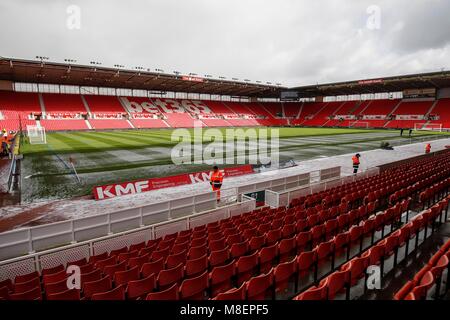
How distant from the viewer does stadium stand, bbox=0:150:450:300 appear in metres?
4.02

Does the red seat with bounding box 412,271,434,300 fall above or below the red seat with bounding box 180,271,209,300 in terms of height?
above

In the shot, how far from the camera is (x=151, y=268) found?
15.7ft

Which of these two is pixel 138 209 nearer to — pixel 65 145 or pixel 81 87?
pixel 65 145

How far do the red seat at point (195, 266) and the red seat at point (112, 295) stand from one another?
1.26m

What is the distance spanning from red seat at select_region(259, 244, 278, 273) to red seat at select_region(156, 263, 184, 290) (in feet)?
5.09

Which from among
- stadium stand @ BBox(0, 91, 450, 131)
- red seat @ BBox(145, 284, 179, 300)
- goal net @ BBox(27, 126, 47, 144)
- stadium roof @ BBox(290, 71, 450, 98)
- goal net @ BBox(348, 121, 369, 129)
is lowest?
red seat @ BBox(145, 284, 179, 300)

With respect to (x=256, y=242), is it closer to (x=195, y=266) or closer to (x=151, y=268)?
(x=195, y=266)

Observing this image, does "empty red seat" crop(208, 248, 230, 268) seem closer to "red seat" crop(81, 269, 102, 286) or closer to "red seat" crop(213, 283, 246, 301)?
"red seat" crop(213, 283, 246, 301)

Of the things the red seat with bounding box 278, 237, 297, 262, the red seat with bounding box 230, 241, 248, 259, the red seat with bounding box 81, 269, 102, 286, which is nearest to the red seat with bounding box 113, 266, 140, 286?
the red seat with bounding box 81, 269, 102, 286

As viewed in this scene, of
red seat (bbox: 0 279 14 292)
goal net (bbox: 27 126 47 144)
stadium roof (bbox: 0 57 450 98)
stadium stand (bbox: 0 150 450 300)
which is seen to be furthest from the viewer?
stadium roof (bbox: 0 57 450 98)

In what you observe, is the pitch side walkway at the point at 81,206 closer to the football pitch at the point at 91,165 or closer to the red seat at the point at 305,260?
the football pitch at the point at 91,165

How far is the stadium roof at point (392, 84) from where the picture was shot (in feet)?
153

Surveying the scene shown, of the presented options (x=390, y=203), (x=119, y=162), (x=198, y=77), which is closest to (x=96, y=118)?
(x=198, y=77)

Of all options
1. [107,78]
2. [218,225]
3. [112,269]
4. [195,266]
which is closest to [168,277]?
[195,266]
